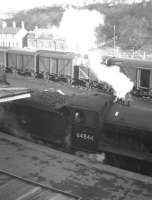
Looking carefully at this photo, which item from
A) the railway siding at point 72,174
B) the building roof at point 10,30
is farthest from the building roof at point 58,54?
the building roof at point 10,30

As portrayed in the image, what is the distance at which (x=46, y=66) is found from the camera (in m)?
30.8

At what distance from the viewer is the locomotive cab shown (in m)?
10.4

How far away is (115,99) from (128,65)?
523 inches

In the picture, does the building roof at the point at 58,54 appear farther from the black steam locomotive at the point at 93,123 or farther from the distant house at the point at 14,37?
the distant house at the point at 14,37

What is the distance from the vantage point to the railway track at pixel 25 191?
7945 millimetres

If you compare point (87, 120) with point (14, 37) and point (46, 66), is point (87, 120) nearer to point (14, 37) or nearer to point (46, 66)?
point (46, 66)

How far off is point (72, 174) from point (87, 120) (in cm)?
183

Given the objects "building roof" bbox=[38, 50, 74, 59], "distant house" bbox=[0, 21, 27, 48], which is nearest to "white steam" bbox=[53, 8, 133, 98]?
"building roof" bbox=[38, 50, 74, 59]

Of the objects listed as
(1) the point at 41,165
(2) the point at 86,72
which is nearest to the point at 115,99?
(1) the point at 41,165

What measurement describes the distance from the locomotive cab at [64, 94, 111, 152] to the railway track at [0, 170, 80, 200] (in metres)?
2.80

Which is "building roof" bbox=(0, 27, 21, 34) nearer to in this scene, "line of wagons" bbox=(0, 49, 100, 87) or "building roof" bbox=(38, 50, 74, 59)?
"line of wagons" bbox=(0, 49, 100, 87)

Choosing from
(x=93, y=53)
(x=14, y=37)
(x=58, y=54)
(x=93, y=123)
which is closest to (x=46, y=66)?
(x=58, y=54)

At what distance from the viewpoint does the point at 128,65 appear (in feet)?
79.4

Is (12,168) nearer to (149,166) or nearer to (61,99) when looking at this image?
(61,99)
